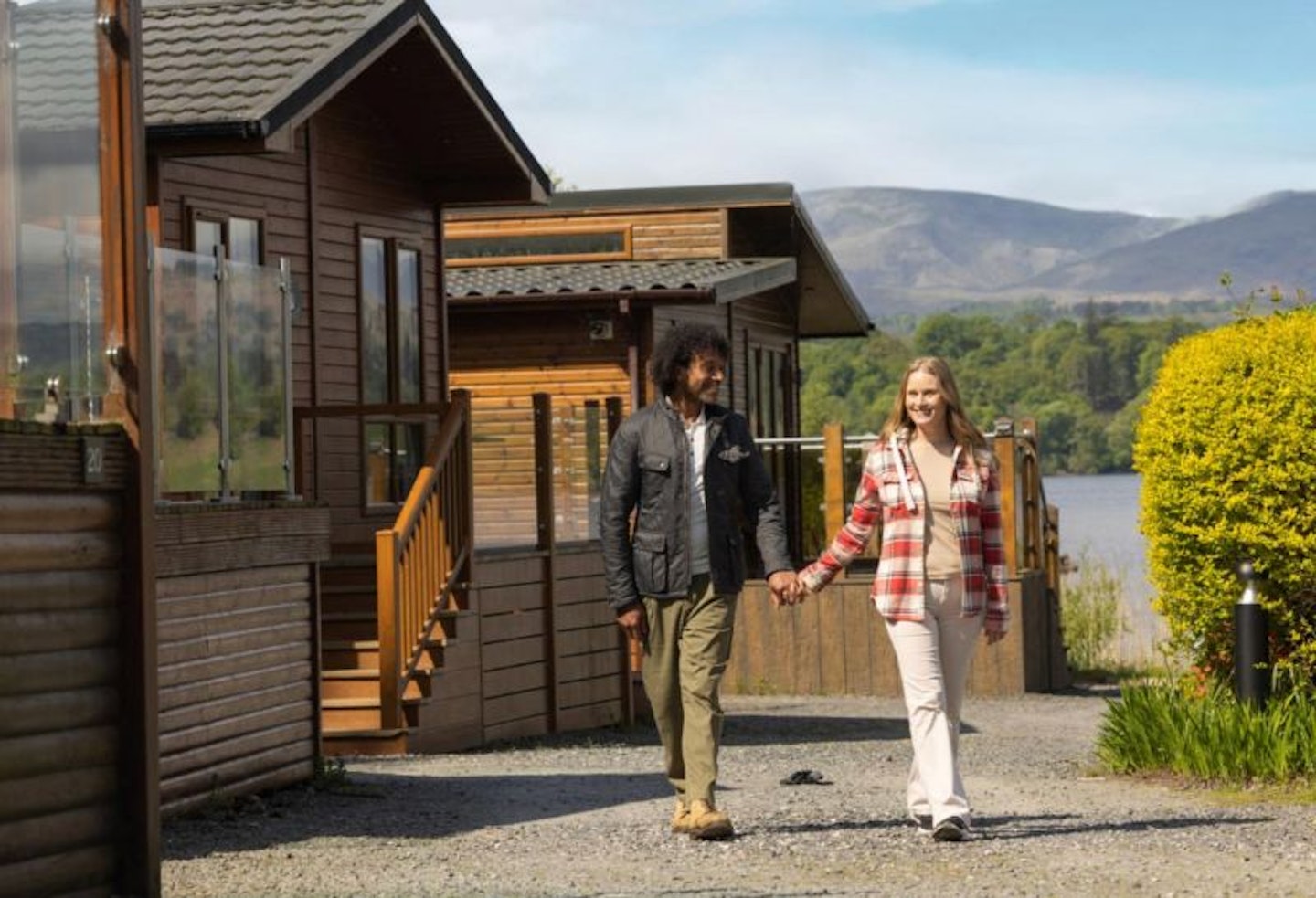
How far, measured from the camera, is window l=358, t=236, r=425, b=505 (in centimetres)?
1916

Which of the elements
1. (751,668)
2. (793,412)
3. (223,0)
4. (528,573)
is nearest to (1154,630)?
(793,412)

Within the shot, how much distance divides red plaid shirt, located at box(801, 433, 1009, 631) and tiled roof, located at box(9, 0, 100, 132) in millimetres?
3800

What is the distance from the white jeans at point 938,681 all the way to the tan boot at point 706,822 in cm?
80

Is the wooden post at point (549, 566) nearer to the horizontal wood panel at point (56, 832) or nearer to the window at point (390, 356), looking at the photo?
the window at point (390, 356)

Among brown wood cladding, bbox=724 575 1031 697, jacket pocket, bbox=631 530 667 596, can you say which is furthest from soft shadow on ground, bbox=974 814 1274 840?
brown wood cladding, bbox=724 575 1031 697

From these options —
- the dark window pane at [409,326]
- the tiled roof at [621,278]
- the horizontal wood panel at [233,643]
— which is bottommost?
the horizontal wood panel at [233,643]

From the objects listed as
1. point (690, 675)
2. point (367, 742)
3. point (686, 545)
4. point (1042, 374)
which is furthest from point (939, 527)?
point (1042, 374)

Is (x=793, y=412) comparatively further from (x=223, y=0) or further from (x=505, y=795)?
(x=505, y=795)

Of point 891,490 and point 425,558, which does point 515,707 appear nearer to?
point 425,558

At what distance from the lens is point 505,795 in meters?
13.3

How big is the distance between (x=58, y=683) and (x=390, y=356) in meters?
11.3

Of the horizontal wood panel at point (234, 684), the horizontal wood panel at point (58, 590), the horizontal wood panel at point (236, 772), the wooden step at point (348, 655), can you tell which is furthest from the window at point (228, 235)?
the horizontal wood panel at point (58, 590)

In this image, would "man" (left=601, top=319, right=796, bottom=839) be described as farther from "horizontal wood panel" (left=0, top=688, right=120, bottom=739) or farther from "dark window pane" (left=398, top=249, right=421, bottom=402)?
"dark window pane" (left=398, top=249, right=421, bottom=402)

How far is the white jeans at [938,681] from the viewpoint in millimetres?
10883
